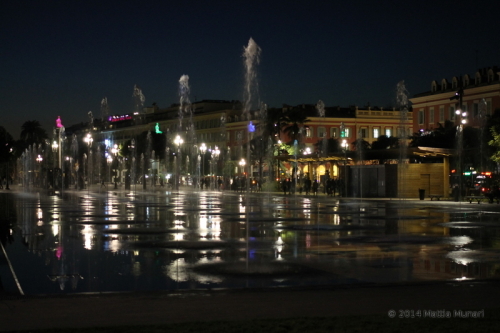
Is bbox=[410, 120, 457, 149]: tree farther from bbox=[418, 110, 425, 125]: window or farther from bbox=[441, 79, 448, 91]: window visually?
bbox=[418, 110, 425, 125]: window

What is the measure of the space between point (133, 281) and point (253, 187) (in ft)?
229

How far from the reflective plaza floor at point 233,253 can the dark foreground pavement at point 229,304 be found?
2.86 feet

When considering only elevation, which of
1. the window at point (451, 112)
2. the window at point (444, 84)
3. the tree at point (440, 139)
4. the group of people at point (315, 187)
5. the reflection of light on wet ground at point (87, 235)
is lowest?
the reflection of light on wet ground at point (87, 235)

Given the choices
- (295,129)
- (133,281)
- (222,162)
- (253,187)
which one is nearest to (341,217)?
(133,281)

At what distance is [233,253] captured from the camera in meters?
16.5

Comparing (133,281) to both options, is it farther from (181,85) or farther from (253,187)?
(181,85)

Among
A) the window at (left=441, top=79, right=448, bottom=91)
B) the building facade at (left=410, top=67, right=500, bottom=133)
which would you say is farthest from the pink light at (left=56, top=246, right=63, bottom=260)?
the window at (left=441, top=79, right=448, bottom=91)

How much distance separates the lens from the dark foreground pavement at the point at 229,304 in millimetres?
9156

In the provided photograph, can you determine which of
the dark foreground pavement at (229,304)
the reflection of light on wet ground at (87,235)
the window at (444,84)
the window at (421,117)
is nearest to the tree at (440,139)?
the window at (444,84)

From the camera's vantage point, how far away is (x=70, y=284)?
39.5 ft

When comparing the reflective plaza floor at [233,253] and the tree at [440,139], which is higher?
the tree at [440,139]

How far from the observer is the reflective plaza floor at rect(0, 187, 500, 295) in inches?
495

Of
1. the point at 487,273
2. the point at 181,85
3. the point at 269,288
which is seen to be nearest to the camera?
the point at 269,288

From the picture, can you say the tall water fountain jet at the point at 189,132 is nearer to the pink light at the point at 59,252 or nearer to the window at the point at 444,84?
the window at the point at 444,84
